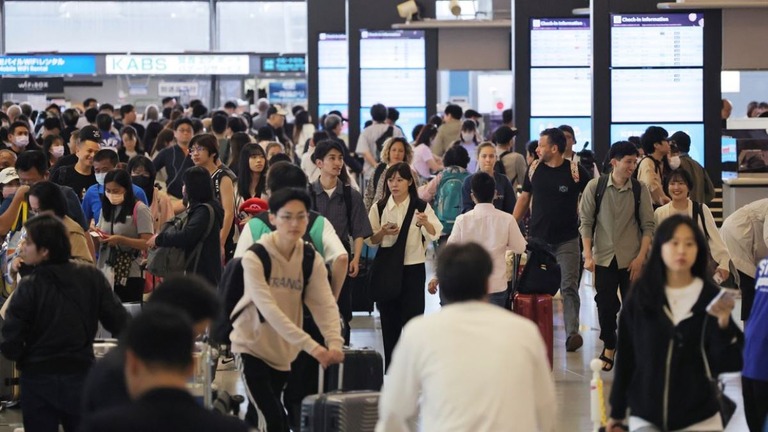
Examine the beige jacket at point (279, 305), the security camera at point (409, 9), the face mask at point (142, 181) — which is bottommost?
the beige jacket at point (279, 305)

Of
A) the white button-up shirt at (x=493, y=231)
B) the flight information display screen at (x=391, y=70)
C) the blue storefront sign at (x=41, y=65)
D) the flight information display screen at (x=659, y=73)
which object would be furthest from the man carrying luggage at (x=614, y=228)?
the blue storefront sign at (x=41, y=65)

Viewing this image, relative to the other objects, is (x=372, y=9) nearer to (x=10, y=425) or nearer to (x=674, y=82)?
(x=674, y=82)

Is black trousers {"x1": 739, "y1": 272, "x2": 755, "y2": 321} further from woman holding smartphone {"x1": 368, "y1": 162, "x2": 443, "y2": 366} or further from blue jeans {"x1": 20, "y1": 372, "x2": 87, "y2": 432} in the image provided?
blue jeans {"x1": 20, "y1": 372, "x2": 87, "y2": 432}

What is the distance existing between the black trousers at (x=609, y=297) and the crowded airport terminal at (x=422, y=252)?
2 centimetres

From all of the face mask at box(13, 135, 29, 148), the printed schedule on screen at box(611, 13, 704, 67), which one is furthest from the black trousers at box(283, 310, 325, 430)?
the printed schedule on screen at box(611, 13, 704, 67)

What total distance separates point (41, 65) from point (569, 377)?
24.0 meters

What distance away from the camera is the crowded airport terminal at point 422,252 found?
440 centimetres

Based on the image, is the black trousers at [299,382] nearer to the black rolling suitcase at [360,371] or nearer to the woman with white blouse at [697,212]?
the black rolling suitcase at [360,371]

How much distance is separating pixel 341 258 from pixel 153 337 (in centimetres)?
355

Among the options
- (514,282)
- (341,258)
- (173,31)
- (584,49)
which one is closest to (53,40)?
(173,31)

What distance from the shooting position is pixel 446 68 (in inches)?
843

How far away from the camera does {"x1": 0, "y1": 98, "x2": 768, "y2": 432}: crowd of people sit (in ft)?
14.2

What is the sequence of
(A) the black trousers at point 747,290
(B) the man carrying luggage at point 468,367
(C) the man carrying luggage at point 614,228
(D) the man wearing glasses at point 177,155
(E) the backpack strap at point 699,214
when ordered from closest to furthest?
(B) the man carrying luggage at point 468,367 → (A) the black trousers at point 747,290 → (E) the backpack strap at point 699,214 → (C) the man carrying luggage at point 614,228 → (D) the man wearing glasses at point 177,155

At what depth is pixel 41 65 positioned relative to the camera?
3166 cm
